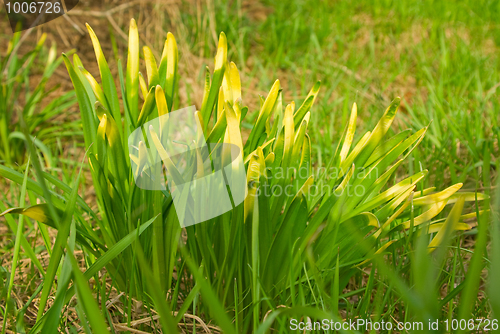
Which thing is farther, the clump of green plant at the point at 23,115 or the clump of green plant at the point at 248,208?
the clump of green plant at the point at 23,115

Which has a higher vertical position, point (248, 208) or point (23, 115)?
point (23, 115)

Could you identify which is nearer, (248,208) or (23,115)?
(248,208)

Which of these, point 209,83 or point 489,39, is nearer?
point 209,83

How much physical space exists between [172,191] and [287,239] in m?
0.25

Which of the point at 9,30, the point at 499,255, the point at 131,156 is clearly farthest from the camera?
the point at 9,30

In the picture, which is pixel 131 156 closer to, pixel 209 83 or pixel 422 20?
pixel 209 83

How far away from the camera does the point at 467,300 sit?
0.45 meters

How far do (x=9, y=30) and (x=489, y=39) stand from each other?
3245mm

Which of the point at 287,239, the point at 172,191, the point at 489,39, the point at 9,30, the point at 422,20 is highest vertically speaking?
the point at 9,30

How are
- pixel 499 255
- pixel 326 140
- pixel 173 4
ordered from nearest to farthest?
pixel 499 255, pixel 326 140, pixel 173 4

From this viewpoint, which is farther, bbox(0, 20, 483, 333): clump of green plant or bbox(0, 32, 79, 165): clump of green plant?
bbox(0, 32, 79, 165): clump of green plant

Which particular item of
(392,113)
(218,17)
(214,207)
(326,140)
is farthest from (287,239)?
(218,17)

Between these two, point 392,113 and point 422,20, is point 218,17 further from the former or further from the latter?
point 392,113

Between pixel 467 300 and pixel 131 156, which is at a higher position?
pixel 131 156
